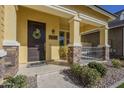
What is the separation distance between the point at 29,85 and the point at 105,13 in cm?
799

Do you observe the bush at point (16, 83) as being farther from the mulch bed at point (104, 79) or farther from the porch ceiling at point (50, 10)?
the porch ceiling at point (50, 10)

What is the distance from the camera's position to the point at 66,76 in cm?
613

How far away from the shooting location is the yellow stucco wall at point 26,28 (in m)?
8.02

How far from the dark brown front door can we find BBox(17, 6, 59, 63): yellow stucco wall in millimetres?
295

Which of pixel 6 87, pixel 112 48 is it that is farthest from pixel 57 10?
pixel 112 48

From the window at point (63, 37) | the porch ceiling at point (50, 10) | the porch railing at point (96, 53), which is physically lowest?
the porch railing at point (96, 53)

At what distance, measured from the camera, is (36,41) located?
8734 millimetres

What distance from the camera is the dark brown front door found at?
848 centimetres

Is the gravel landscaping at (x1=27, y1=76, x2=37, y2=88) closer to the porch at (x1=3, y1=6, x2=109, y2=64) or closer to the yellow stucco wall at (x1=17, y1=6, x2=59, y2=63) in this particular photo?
the porch at (x1=3, y1=6, x2=109, y2=64)

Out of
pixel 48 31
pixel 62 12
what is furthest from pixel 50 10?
pixel 48 31

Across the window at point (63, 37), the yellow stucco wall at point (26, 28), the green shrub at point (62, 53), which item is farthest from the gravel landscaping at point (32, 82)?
the window at point (63, 37)

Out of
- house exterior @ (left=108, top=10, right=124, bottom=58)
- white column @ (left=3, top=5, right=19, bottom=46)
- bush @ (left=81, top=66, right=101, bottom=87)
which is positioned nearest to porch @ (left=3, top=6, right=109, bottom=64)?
white column @ (left=3, top=5, right=19, bottom=46)

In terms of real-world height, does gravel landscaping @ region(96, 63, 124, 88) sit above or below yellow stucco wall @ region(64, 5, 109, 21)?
below

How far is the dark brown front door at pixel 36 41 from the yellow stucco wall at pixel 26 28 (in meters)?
0.29
